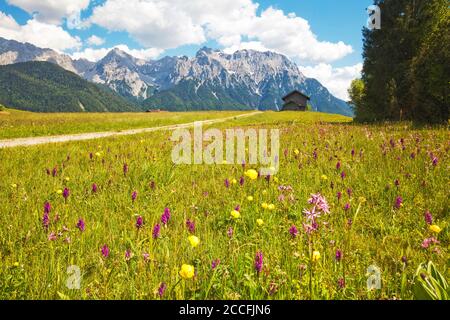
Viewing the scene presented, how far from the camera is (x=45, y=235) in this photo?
10.6ft

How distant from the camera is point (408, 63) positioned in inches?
854

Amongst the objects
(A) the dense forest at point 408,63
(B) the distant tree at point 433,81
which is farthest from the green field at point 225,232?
(A) the dense forest at point 408,63

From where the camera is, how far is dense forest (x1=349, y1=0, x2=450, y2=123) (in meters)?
17.0

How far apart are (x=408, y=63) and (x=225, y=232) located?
24.0 meters

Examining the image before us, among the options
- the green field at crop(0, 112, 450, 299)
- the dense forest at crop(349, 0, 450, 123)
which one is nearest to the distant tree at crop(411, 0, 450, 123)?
the dense forest at crop(349, 0, 450, 123)

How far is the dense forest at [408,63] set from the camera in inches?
671

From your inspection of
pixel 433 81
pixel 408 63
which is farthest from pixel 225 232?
pixel 408 63

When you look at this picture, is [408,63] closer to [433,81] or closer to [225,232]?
[433,81]

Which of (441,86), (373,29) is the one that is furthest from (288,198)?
(373,29)

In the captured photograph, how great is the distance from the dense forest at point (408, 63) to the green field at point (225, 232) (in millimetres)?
13250

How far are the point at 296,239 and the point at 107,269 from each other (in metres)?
1.86

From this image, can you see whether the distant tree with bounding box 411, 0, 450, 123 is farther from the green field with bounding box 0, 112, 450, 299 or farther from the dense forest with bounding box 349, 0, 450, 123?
the green field with bounding box 0, 112, 450, 299
